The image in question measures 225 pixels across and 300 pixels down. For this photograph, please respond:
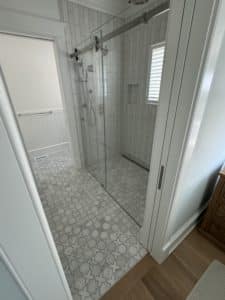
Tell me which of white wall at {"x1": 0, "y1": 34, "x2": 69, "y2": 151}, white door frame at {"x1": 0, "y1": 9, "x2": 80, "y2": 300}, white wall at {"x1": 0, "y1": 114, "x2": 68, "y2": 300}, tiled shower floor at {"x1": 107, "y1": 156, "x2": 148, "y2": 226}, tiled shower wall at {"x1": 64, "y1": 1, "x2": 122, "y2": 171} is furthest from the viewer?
white wall at {"x1": 0, "y1": 34, "x2": 69, "y2": 151}

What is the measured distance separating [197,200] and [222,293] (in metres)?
0.67

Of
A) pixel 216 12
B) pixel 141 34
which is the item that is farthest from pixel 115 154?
pixel 216 12

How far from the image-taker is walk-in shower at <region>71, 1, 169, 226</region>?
1.87m

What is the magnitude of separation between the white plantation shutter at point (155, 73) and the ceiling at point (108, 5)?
101 centimetres

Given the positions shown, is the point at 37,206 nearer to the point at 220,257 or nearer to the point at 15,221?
the point at 15,221

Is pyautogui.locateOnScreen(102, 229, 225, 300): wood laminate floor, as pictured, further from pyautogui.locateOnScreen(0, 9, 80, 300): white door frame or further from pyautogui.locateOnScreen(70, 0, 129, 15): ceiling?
pyautogui.locateOnScreen(70, 0, 129, 15): ceiling

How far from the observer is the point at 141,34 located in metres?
1.96

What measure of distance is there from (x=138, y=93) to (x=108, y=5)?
4.52 ft

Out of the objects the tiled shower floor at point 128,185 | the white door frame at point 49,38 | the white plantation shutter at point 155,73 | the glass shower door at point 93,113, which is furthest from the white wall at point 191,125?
the glass shower door at point 93,113

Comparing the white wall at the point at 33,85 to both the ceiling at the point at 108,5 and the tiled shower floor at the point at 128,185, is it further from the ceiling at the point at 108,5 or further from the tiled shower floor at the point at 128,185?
the tiled shower floor at the point at 128,185

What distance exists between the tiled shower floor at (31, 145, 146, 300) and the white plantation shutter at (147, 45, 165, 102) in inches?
63.8

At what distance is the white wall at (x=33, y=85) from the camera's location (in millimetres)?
2416

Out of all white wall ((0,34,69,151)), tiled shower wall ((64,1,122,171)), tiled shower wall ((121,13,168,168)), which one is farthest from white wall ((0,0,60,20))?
tiled shower wall ((121,13,168,168))

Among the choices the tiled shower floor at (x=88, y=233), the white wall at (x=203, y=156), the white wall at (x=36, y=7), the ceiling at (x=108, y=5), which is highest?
the ceiling at (x=108, y=5)
